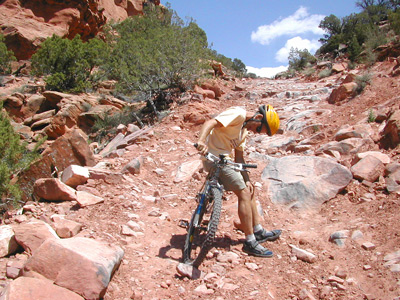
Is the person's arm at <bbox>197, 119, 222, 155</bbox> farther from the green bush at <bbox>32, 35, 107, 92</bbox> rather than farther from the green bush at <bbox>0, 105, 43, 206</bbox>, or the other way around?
the green bush at <bbox>32, 35, 107, 92</bbox>

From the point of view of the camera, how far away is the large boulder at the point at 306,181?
4219 millimetres

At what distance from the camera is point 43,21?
2342 cm

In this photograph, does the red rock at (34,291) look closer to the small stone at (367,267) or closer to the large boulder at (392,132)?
the small stone at (367,267)

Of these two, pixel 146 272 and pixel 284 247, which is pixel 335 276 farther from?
pixel 146 272

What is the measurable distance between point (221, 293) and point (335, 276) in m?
1.06

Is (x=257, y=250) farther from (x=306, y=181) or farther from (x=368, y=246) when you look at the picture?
(x=306, y=181)

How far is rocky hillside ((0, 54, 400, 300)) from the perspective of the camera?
99.2 inches

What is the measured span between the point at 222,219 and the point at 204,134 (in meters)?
1.53

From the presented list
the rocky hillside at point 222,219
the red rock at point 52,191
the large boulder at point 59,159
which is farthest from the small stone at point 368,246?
the large boulder at point 59,159

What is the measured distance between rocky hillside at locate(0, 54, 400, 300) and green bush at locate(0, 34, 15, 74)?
53.8 ft

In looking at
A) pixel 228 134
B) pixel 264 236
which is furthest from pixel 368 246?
pixel 228 134

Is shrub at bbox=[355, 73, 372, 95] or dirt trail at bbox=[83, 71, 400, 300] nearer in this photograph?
dirt trail at bbox=[83, 71, 400, 300]

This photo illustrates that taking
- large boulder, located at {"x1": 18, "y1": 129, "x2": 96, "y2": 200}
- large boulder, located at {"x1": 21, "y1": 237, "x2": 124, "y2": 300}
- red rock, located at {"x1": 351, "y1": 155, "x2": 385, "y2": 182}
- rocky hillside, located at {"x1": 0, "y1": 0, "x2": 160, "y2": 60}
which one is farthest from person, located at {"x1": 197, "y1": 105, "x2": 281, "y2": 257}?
rocky hillside, located at {"x1": 0, "y1": 0, "x2": 160, "y2": 60}

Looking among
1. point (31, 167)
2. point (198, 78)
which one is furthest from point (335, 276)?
point (198, 78)
